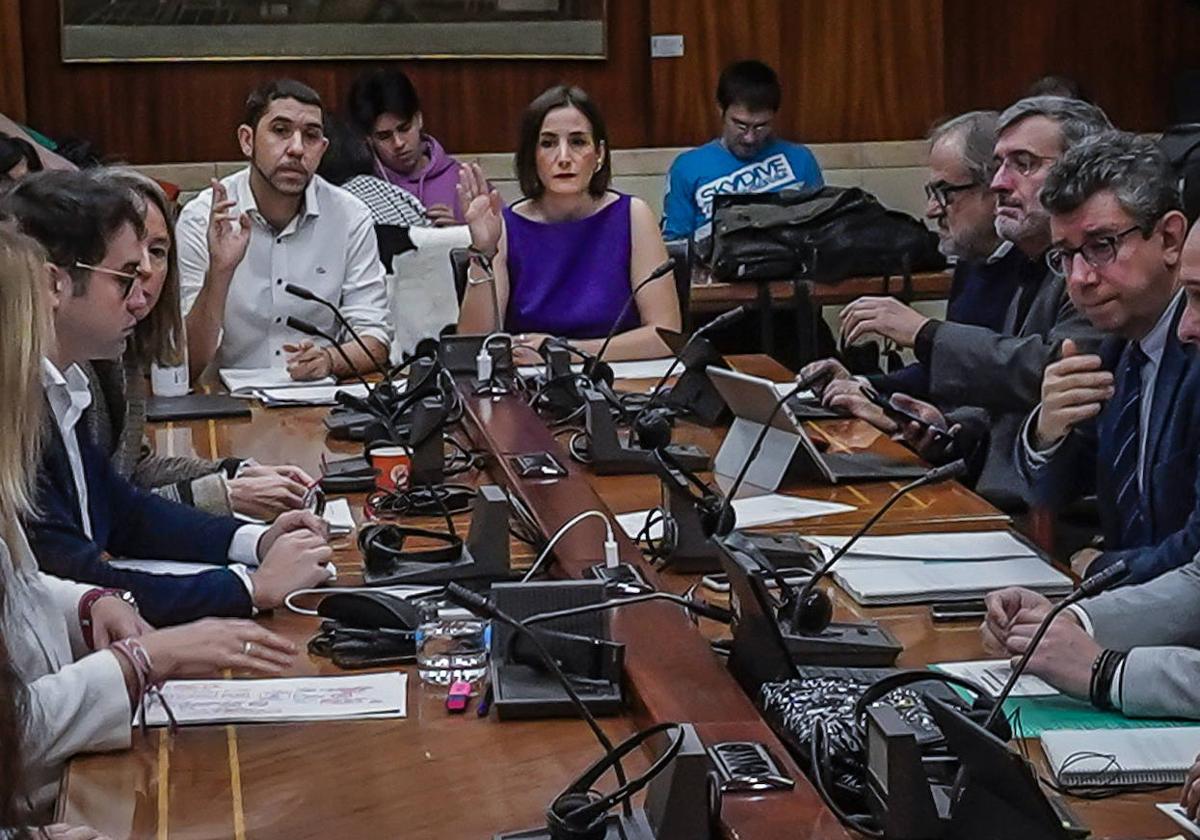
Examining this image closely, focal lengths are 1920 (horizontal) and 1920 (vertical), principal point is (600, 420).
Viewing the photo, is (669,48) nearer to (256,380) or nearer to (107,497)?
(256,380)

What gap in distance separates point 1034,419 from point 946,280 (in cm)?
277

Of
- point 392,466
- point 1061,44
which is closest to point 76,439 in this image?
point 392,466

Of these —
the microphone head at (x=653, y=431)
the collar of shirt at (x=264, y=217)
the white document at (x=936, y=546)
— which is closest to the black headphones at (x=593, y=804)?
the white document at (x=936, y=546)

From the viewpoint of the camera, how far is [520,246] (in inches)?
189

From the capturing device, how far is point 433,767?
189 centimetres

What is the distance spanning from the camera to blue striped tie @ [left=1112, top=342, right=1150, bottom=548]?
3.00m

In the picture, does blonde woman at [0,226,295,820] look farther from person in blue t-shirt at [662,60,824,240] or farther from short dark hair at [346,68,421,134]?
person in blue t-shirt at [662,60,824,240]

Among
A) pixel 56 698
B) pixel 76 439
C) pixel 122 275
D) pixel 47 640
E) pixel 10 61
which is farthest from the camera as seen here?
pixel 10 61

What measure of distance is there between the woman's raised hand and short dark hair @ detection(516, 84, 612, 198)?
0.16m

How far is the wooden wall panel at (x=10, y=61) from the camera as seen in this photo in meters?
7.08

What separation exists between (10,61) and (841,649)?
5.72 m

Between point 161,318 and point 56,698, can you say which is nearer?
point 56,698

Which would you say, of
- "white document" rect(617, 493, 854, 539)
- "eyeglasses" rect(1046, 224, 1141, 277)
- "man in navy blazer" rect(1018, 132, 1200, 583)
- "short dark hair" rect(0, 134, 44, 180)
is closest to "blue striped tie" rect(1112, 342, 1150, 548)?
"man in navy blazer" rect(1018, 132, 1200, 583)

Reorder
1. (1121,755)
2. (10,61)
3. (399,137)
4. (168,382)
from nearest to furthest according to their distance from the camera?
(1121,755)
(168,382)
(399,137)
(10,61)
